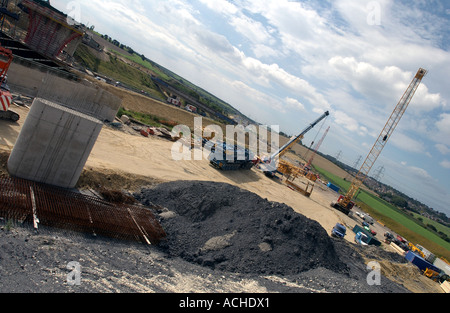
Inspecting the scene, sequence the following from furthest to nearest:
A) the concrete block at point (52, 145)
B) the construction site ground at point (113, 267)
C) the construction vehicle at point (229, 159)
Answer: the construction vehicle at point (229, 159) → the concrete block at point (52, 145) → the construction site ground at point (113, 267)

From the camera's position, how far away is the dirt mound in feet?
40.2

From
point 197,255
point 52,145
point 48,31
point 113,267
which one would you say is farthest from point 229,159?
point 48,31

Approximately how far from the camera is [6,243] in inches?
325

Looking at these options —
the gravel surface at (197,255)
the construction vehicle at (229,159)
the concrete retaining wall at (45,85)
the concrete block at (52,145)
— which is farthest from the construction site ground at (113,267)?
the construction vehicle at (229,159)

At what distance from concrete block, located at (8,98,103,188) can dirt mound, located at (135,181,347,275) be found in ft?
14.1

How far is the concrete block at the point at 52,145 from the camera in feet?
41.0

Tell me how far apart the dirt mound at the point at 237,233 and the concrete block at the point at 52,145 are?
430 centimetres

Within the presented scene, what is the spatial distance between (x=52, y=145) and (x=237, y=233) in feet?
30.4

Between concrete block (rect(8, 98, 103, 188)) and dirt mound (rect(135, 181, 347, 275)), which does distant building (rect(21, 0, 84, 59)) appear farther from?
dirt mound (rect(135, 181, 347, 275))

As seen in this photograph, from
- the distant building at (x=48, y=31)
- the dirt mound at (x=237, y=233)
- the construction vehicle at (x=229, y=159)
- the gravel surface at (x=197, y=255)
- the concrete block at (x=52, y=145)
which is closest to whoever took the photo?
the gravel surface at (x=197, y=255)

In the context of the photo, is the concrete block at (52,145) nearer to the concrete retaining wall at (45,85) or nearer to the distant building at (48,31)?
the concrete retaining wall at (45,85)

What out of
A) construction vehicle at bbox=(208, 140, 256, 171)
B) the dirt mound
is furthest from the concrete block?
construction vehicle at bbox=(208, 140, 256, 171)

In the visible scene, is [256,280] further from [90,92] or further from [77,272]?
[90,92]
